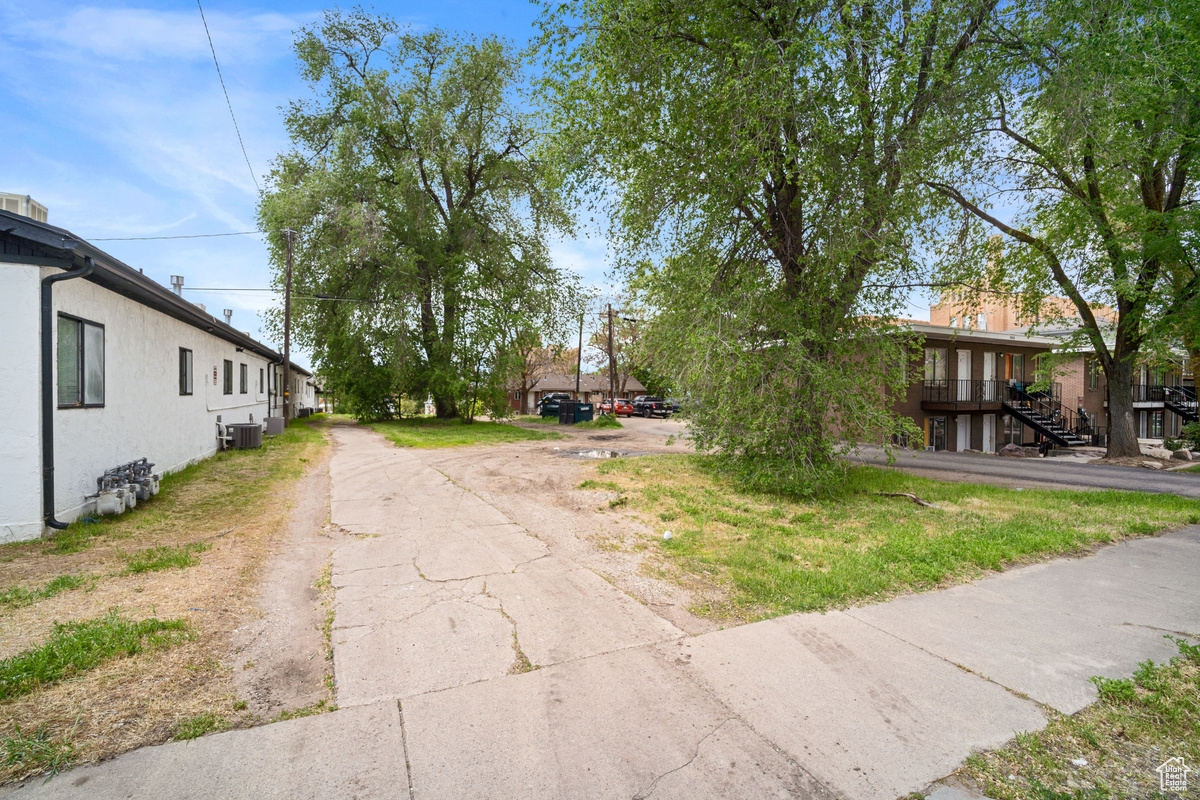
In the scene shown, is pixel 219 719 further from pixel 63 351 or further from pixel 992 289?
pixel 992 289

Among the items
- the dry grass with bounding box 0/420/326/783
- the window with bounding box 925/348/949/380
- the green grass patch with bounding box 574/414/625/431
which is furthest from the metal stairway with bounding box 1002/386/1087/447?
the dry grass with bounding box 0/420/326/783

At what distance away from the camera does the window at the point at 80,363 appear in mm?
6746

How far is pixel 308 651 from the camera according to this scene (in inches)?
150

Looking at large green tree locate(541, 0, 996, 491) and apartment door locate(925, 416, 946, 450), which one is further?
apartment door locate(925, 416, 946, 450)

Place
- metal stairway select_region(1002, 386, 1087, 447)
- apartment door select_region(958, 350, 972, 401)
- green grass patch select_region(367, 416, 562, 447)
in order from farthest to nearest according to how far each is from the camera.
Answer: apartment door select_region(958, 350, 972, 401) → metal stairway select_region(1002, 386, 1087, 447) → green grass patch select_region(367, 416, 562, 447)

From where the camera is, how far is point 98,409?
24.8ft

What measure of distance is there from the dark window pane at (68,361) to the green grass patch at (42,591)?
277cm

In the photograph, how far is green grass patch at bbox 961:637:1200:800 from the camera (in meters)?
2.61

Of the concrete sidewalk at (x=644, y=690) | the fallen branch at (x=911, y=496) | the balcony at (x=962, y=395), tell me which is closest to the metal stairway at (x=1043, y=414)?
the balcony at (x=962, y=395)

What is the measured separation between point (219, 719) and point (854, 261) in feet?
31.3

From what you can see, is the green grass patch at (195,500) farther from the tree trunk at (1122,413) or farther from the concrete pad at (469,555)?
the tree trunk at (1122,413)

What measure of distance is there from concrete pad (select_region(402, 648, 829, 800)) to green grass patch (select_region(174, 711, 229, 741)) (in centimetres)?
90

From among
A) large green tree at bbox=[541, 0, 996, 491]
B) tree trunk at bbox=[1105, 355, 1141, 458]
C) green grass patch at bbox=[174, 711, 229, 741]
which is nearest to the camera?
green grass patch at bbox=[174, 711, 229, 741]

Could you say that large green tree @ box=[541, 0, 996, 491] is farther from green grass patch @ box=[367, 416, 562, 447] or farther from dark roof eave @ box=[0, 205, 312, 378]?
green grass patch @ box=[367, 416, 562, 447]
